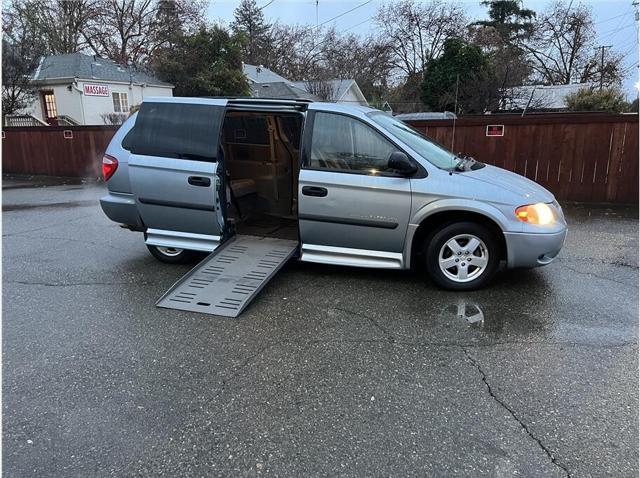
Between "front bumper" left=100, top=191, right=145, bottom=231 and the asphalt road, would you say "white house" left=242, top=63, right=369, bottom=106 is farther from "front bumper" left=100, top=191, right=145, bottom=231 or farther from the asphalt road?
the asphalt road

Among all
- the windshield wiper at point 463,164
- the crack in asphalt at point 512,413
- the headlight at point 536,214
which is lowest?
the crack in asphalt at point 512,413

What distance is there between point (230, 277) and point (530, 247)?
115 inches

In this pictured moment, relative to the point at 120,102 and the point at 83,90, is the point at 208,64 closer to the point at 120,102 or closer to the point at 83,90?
the point at 120,102

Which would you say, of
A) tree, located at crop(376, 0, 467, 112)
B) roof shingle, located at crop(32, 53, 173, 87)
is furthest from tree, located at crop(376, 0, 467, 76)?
roof shingle, located at crop(32, 53, 173, 87)

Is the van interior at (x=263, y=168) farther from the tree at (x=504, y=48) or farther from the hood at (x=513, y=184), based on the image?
the tree at (x=504, y=48)

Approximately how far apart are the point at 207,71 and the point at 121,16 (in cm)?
1274

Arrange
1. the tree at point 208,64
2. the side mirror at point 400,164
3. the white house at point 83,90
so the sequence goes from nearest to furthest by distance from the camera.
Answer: the side mirror at point 400,164
the white house at point 83,90
the tree at point 208,64

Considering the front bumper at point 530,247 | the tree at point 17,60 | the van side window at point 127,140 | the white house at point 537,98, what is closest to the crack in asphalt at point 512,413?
the front bumper at point 530,247

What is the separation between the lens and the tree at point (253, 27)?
43.4m

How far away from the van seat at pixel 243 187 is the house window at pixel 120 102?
24076 millimetres

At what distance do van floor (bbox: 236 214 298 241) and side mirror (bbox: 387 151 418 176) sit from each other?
1.62 meters

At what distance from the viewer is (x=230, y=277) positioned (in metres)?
4.62

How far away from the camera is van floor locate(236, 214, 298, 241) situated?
570cm

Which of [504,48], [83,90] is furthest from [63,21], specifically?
[504,48]
